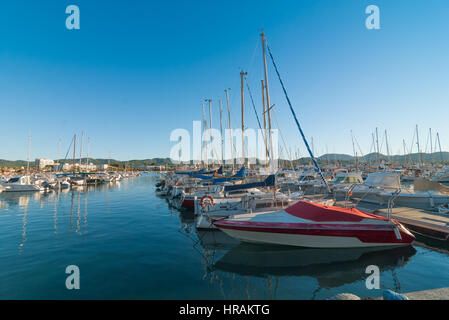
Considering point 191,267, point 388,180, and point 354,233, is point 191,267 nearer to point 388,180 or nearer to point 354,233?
point 354,233

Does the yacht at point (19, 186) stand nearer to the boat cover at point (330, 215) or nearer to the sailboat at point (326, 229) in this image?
the sailboat at point (326, 229)

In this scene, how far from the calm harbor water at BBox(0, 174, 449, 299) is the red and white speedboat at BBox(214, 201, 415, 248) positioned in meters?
0.44

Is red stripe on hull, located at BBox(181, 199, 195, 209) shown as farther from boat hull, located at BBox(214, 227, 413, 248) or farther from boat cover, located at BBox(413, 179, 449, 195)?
boat cover, located at BBox(413, 179, 449, 195)

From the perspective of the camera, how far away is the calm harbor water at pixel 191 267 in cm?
663

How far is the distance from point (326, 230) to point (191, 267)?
599cm

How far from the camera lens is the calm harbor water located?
663 cm

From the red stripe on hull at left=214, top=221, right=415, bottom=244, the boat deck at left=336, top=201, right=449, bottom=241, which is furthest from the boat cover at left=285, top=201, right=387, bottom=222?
the boat deck at left=336, top=201, right=449, bottom=241

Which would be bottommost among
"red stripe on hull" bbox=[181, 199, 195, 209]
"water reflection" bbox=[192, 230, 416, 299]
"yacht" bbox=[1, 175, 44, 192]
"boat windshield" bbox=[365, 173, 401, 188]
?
"water reflection" bbox=[192, 230, 416, 299]

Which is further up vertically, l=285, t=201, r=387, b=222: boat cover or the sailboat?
l=285, t=201, r=387, b=222: boat cover

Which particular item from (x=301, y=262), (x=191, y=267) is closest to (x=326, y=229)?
(x=301, y=262)

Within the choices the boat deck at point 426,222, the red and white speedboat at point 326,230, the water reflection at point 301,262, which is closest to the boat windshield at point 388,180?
the boat deck at point 426,222

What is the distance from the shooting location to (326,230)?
9.15 m
